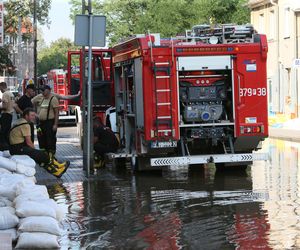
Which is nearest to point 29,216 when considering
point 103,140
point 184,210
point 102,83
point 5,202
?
point 5,202

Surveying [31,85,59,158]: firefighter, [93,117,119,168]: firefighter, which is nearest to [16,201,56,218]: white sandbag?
→ [93,117,119,168]: firefighter

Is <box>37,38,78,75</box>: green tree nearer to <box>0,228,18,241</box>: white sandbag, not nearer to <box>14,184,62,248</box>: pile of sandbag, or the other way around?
<box>14,184,62,248</box>: pile of sandbag

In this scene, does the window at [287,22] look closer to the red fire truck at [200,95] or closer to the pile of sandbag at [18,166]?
the red fire truck at [200,95]

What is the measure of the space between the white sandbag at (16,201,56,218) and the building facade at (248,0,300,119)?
29.5m

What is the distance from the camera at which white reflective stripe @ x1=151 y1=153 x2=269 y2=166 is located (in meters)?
13.9

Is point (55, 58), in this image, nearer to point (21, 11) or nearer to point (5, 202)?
point (21, 11)

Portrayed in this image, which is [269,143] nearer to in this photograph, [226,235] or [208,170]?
[208,170]

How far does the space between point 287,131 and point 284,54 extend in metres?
12.9

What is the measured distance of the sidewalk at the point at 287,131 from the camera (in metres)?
27.3

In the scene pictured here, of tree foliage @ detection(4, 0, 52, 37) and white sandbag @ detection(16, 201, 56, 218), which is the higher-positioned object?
tree foliage @ detection(4, 0, 52, 37)

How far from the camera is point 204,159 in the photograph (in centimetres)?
1409

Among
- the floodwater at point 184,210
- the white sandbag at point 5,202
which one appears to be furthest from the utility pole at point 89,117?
the white sandbag at point 5,202

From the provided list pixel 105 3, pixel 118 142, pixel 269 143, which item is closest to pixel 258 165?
pixel 118 142

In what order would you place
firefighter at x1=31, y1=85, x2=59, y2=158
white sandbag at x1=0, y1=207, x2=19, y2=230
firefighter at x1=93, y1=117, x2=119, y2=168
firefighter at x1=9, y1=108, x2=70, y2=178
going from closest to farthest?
white sandbag at x1=0, y1=207, x2=19, y2=230, firefighter at x1=9, y1=108, x2=70, y2=178, firefighter at x1=93, y1=117, x2=119, y2=168, firefighter at x1=31, y1=85, x2=59, y2=158
